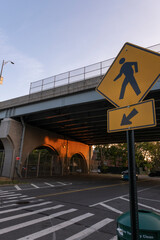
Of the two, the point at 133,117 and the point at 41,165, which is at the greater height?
the point at 133,117

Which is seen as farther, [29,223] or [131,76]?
[29,223]

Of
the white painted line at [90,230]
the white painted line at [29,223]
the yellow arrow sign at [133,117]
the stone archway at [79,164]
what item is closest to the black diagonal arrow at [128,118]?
the yellow arrow sign at [133,117]

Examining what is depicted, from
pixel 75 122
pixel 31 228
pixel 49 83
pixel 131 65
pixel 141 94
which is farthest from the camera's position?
pixel 75 122

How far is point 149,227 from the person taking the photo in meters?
1.87

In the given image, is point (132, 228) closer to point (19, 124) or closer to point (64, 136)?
point (19, 124)

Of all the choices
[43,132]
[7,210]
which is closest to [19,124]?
[43,132]

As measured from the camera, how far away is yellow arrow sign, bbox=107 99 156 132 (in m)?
2.03

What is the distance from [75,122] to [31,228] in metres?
19.8

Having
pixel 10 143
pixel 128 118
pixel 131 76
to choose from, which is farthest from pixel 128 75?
pixel 10 143

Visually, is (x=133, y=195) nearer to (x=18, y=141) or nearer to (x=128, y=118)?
(x=128, y=118)

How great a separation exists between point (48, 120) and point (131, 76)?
22162 millimetres

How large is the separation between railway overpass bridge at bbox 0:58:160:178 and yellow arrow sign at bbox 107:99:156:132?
11.9 metres

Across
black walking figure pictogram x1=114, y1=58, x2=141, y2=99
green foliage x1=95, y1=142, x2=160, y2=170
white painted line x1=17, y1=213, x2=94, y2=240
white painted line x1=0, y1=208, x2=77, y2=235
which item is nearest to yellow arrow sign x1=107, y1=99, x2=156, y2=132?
black walking figure pictogram x1=114, y1=58, x2=141, y2=99

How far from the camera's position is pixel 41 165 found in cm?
2566
